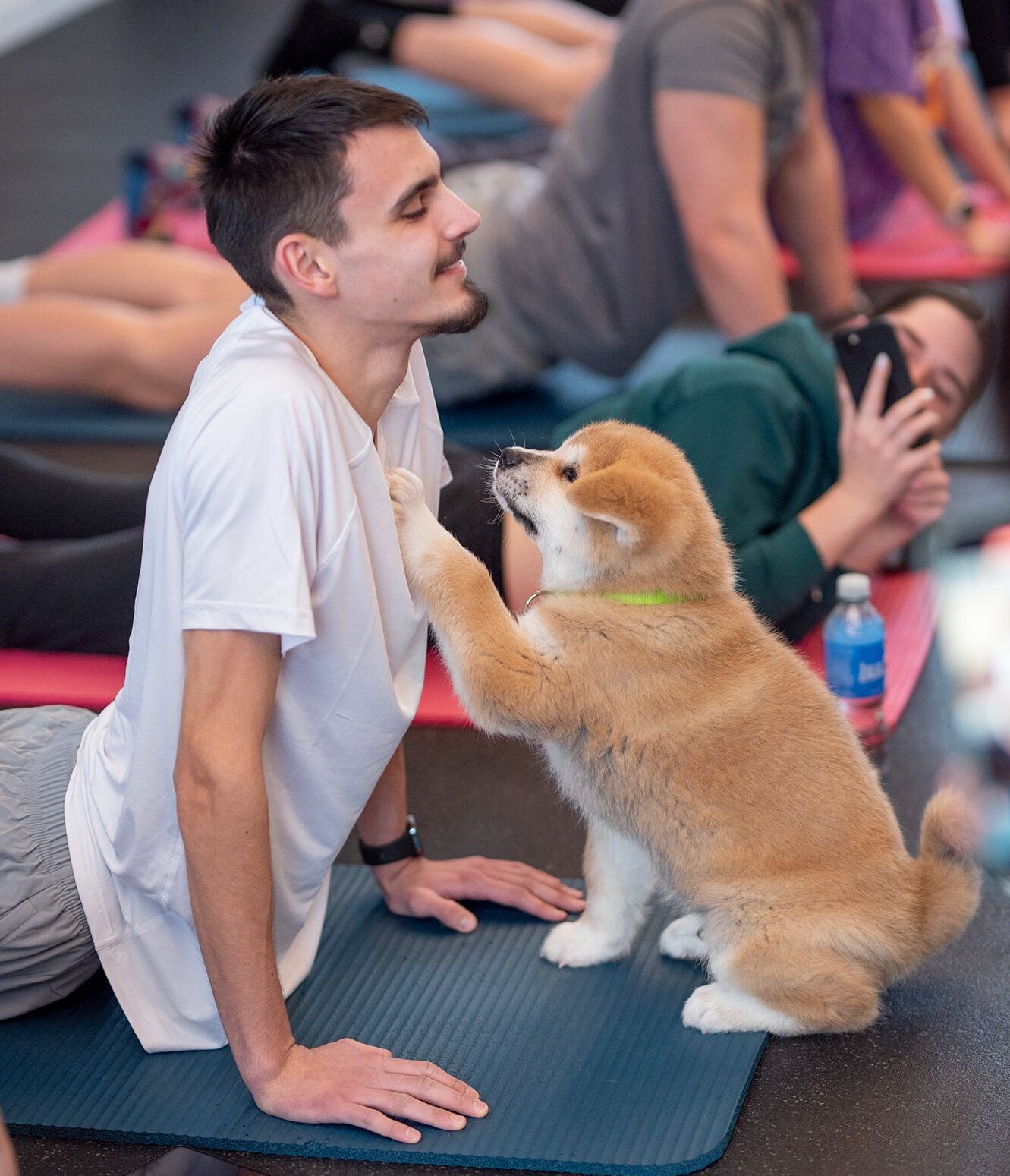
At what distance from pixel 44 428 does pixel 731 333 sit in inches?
67.5

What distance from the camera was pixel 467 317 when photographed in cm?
161

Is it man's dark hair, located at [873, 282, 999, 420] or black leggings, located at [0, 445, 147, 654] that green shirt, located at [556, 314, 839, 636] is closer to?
man's dark hair, located at [873, 282, 999, 420]

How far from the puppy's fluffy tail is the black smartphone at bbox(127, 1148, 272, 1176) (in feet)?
2.68

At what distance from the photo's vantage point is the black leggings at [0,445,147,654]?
2.38 m

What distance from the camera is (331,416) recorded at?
1539mm

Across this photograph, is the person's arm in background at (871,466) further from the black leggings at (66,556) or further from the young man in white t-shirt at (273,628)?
the black leggings at (66,556)

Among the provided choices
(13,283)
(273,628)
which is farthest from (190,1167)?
(13,283)

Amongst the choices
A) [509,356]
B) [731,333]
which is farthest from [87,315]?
[731,333]

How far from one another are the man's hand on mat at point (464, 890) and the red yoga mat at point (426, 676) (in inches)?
16.7

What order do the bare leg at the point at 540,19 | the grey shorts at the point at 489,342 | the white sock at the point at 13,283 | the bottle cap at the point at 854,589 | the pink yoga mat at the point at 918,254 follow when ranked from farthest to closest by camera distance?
the bare leg at the point at 540,19 < the pink yoga mat at the point at 918,254 < the white sock at the point at 13,283 < the grey shorts at the point at 489,342 < the bottle cap at the point at 854,589

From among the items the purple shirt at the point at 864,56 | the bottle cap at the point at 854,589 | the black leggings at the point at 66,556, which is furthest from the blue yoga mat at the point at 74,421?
the purple shirt at the point at 864,56

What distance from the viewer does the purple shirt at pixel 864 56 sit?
13.0ft

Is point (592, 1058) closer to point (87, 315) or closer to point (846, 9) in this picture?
point (87, 315)

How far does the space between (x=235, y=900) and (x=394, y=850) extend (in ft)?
1.61
